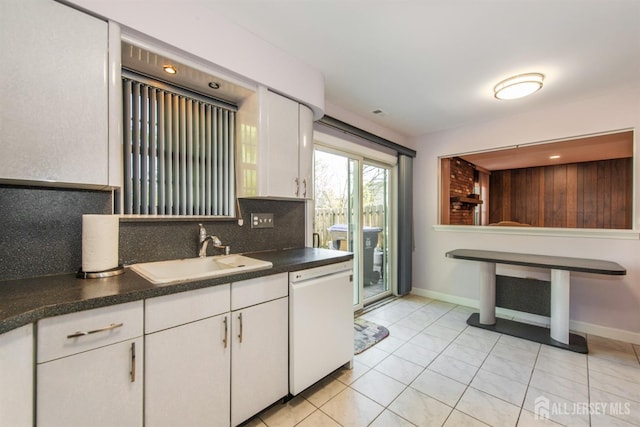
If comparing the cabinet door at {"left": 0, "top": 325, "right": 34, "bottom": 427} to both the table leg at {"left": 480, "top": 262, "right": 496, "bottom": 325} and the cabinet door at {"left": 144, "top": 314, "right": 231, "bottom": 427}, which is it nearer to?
the cabinet door at {"left": 144, "top": 314, "right": 231, "bottom": 427}

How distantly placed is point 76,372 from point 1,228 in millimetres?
839

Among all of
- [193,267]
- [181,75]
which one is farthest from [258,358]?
[181,75]

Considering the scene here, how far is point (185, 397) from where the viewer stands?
1.28 m

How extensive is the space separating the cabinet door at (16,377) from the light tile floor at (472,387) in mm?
1089

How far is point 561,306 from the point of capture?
2.48 meters

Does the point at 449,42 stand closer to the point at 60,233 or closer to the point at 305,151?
the point at 305,151

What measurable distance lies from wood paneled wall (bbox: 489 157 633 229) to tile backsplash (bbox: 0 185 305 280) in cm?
623

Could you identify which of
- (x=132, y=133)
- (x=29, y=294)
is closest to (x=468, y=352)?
(x=29, y=294)

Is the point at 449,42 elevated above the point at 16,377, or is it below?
above

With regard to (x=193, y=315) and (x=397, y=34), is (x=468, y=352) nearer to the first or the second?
(x=193, y=315)

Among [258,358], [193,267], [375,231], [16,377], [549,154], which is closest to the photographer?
[16,377]

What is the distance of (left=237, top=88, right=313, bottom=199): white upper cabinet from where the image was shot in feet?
6.40

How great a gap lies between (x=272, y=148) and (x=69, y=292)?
1.40 metres

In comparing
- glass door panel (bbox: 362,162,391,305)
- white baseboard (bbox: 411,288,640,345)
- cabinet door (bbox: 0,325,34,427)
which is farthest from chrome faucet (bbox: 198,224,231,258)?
white baseboard (bbox: 411,288,640,345)
